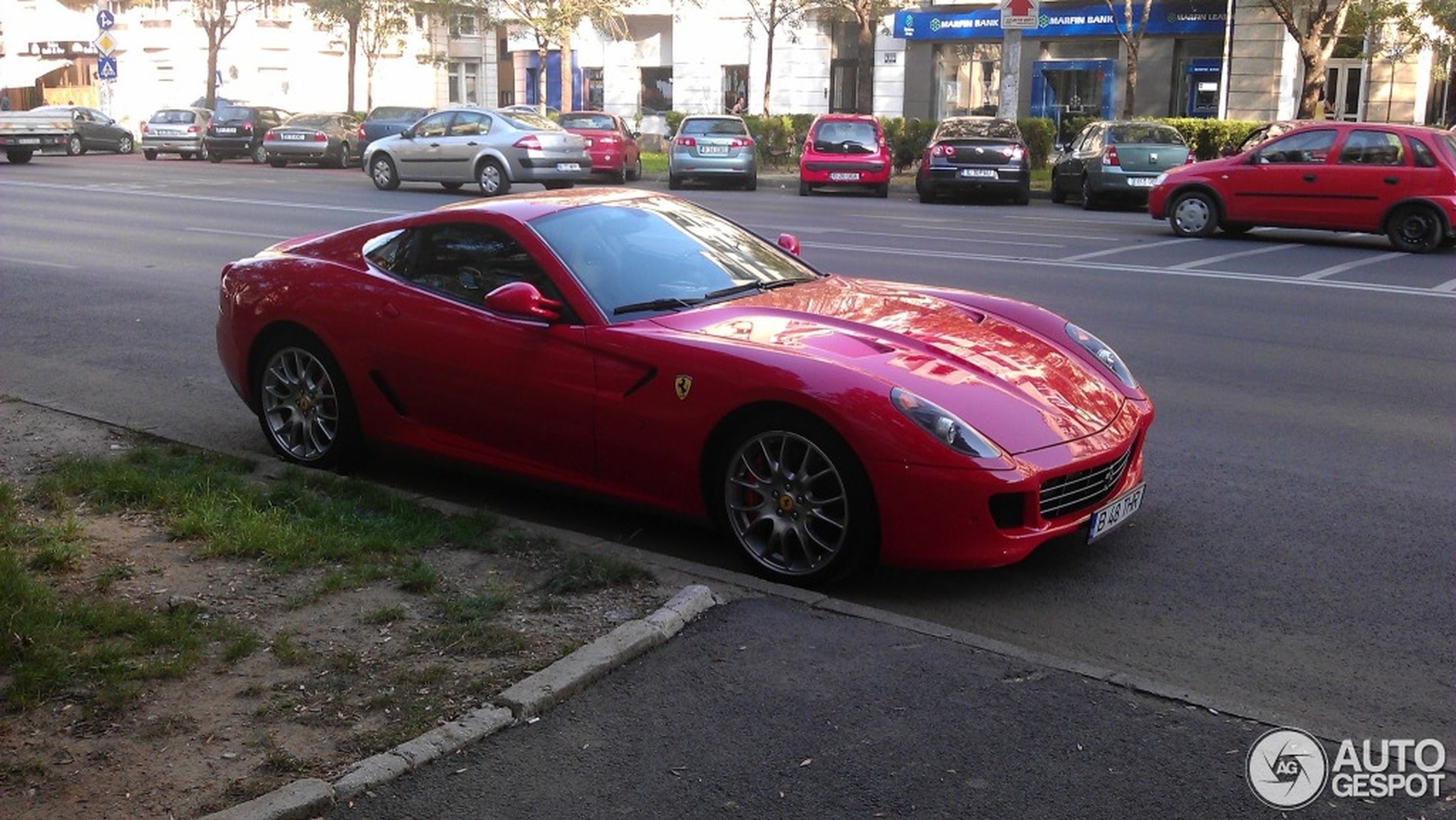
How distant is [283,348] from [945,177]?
19.6m

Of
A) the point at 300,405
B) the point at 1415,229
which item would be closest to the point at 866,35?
the point at 1415,229

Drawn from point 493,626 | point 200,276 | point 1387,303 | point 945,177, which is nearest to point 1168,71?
point 945,177

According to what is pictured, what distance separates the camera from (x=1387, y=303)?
1215cm

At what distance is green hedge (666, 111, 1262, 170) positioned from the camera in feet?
94.0

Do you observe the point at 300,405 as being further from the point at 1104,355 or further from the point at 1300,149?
the point at 1300,149

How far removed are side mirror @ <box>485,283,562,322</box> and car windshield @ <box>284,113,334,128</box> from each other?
33.0m

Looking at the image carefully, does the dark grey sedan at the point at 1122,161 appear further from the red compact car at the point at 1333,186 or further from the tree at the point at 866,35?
the tree at the point at 866,35

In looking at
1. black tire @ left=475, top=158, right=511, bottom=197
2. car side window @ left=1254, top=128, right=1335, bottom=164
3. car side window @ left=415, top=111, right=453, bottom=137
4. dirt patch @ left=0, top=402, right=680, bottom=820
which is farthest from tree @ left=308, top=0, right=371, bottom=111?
dirt patch @ left=0, top=402, right=680, bottom=820

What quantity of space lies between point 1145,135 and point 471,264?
20.5 m

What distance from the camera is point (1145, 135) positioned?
24641 millimetres

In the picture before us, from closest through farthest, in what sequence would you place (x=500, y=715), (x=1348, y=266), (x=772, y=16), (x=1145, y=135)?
(x=500, y=715) → (x=1348, y=266) → (x=1145, y=135) → (x=772, y=16)

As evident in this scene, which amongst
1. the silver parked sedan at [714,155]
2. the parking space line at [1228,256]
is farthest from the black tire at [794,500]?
the silver parked sedan at [714,155]

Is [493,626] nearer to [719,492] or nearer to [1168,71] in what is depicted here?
[719,492]

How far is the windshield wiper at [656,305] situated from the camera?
5.82m
